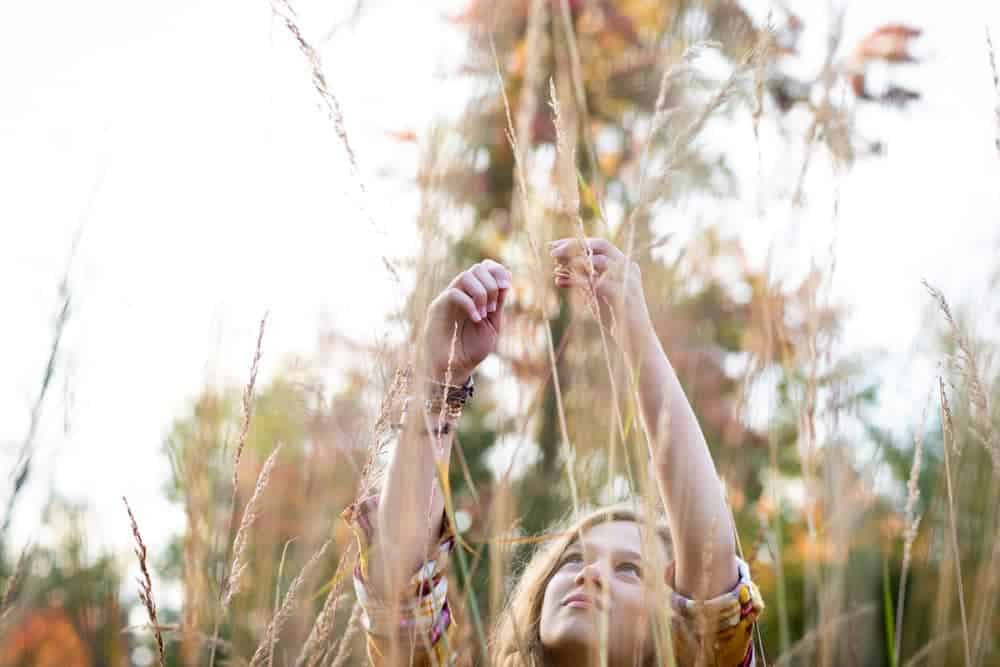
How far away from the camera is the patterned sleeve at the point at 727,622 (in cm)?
113

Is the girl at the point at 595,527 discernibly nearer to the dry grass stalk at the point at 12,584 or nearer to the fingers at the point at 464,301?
the fingers at the point at 464,301

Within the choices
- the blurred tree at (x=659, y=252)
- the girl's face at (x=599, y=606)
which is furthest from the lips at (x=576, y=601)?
the blurred tree at (x=659, y=252)

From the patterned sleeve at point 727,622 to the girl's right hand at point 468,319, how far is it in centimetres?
39

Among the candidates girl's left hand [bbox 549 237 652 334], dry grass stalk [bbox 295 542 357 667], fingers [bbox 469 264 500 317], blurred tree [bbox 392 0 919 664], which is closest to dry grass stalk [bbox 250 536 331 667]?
dry grass stalk [bbox 295 542 357 667]

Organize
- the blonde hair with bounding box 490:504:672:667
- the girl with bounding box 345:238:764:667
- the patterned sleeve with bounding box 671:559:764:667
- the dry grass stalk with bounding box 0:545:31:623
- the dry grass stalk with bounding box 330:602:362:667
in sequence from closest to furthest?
the dry grass stalk with bounding box 0:545:31:623
the dry grass stalk with bounding box 330:602:362:667
the girl with bounding box 345:238:764:667
the patterned sleeve with bounding box 671:559:764:667
the blonde hair with bounding box 490:504:672:667

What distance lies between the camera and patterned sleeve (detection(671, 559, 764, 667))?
1.13 metres

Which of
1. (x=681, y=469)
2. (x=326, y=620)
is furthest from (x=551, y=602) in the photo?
(x=326, y=620)

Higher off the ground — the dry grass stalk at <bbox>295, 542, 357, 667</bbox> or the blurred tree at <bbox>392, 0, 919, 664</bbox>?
the blurred tree at <bbox>392, 0, 919, 664</bbox>

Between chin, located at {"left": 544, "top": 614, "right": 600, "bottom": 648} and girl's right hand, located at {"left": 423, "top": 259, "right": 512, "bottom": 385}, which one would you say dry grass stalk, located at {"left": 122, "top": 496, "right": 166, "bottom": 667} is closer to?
girl's right hand, located at {"left": 423, "top": 259, "right": 512, "bottom": 385}

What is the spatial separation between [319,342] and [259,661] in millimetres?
458

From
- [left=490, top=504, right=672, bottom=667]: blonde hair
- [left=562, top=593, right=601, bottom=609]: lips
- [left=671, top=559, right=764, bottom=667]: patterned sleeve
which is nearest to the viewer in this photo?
[left=671, top=559, right=764, bottom=667]: patterned sleeve

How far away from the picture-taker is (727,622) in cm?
117

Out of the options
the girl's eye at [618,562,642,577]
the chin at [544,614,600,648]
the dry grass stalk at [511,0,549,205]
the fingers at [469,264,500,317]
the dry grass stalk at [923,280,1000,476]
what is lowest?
the chin at [544,614,600,648]

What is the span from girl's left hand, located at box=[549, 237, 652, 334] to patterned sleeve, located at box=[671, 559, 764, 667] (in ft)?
1.14
